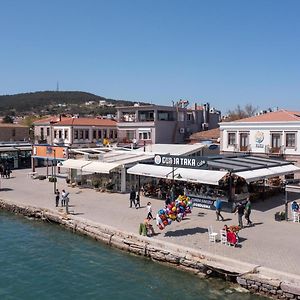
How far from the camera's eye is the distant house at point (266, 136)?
128 feet

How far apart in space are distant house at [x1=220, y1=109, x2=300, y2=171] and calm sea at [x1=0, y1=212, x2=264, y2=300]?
72.2 ft

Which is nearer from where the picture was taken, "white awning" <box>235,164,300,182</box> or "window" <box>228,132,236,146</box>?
"white awning" <box>235,164,300,182</box>

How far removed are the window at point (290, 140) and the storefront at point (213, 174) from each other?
5.14 meters

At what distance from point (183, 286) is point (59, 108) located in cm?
17310

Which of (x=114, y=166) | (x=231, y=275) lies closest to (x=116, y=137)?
(x=114, y=166)

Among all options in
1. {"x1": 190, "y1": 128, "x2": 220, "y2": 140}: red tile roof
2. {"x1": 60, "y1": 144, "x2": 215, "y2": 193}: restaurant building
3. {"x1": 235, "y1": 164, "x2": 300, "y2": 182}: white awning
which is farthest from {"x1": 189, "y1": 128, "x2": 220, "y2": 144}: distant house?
{"x1": 235, "y1": 164, "x2": 300, "y2": 182}: white awning

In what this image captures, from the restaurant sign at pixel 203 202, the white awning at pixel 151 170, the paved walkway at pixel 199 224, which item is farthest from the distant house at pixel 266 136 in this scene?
the restaurant sign at pixel 203 202

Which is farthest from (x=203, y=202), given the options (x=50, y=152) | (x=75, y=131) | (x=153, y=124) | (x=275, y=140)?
(x=75, y=131)

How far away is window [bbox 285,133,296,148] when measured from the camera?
128ft

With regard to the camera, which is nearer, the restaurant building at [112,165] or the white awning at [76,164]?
the restaurant building at [112,165]

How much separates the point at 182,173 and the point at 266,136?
1352 cm

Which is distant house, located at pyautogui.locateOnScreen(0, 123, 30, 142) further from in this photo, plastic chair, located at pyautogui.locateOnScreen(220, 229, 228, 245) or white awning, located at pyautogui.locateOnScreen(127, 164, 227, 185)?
plastic chair, located at pyautogui.locateOnScreen(220, 229, 228, 245)

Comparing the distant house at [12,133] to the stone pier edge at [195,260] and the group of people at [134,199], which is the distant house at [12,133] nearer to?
the group of people at [134,199]

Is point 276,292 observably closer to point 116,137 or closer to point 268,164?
point 268,164
